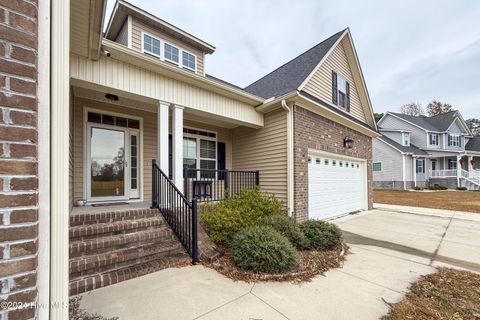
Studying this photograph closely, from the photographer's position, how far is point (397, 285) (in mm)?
3184

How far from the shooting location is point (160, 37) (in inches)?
286

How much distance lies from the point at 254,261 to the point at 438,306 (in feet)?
7.81

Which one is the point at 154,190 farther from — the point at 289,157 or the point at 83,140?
the point at 289,157

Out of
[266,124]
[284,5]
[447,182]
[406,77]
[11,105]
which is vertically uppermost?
[406,77]

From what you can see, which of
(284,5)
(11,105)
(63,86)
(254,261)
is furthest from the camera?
(284,5)

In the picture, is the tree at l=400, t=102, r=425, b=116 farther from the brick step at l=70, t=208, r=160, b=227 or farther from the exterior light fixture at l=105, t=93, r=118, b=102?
the brick step at l=70, t=208, r=160, b=227

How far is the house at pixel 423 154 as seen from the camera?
2123 centimetres

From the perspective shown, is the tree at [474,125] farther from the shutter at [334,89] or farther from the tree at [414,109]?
the shutter at [334,89]

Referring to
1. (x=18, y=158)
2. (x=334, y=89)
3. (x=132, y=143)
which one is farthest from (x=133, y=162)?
(x=334, y=89)

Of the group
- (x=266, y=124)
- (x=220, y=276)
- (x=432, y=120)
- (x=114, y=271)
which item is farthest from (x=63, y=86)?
(x=432, y=120)

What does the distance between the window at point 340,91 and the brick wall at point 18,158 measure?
905 cm

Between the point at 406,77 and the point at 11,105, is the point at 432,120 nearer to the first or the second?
the point at 406,77

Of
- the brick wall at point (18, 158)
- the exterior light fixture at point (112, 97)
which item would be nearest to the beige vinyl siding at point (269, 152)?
the exterior light fixture at point (112, 97)

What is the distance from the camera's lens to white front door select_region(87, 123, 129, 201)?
546cm
